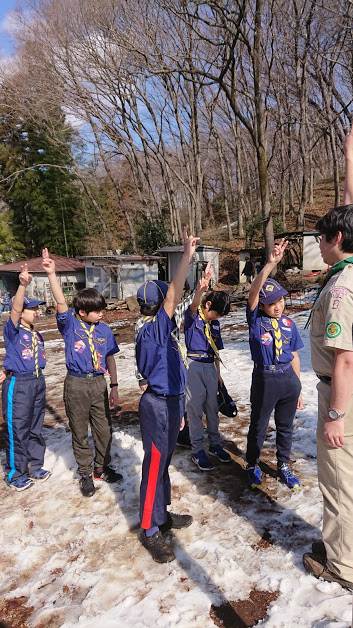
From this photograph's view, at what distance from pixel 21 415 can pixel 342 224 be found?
10.2 feet

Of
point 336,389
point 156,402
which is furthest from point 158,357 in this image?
point 336,389

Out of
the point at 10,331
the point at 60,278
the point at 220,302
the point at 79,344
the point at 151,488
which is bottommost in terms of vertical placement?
the point at 60,278

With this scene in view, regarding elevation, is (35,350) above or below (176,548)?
above

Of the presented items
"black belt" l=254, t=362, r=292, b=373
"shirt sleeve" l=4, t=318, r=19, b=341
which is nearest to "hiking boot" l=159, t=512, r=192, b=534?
"black belt" l=254, t=362, r=292, b=373

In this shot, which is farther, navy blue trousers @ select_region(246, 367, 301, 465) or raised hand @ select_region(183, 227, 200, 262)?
navy blue trousers @ select_region(246, 367, 301, 465)

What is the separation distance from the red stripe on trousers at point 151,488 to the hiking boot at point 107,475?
3.51 ft

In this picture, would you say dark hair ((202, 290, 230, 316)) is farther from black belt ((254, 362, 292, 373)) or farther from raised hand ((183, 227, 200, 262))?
raised hand ((183, 227, 200, 262))

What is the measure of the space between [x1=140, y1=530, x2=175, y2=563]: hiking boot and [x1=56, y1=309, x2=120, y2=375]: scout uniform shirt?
140 centimetres

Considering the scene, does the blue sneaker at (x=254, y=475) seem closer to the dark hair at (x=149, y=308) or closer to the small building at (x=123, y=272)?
the dark hair at (x=149, y=308)

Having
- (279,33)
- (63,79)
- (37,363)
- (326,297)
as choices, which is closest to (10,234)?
(63,79)

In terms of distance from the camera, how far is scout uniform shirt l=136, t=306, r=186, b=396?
2.77 metres

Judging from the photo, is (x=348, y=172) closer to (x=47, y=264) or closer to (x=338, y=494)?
(x=338, y=494)

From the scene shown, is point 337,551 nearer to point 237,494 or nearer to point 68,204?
point 237,494

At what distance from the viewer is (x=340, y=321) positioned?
2107mm
